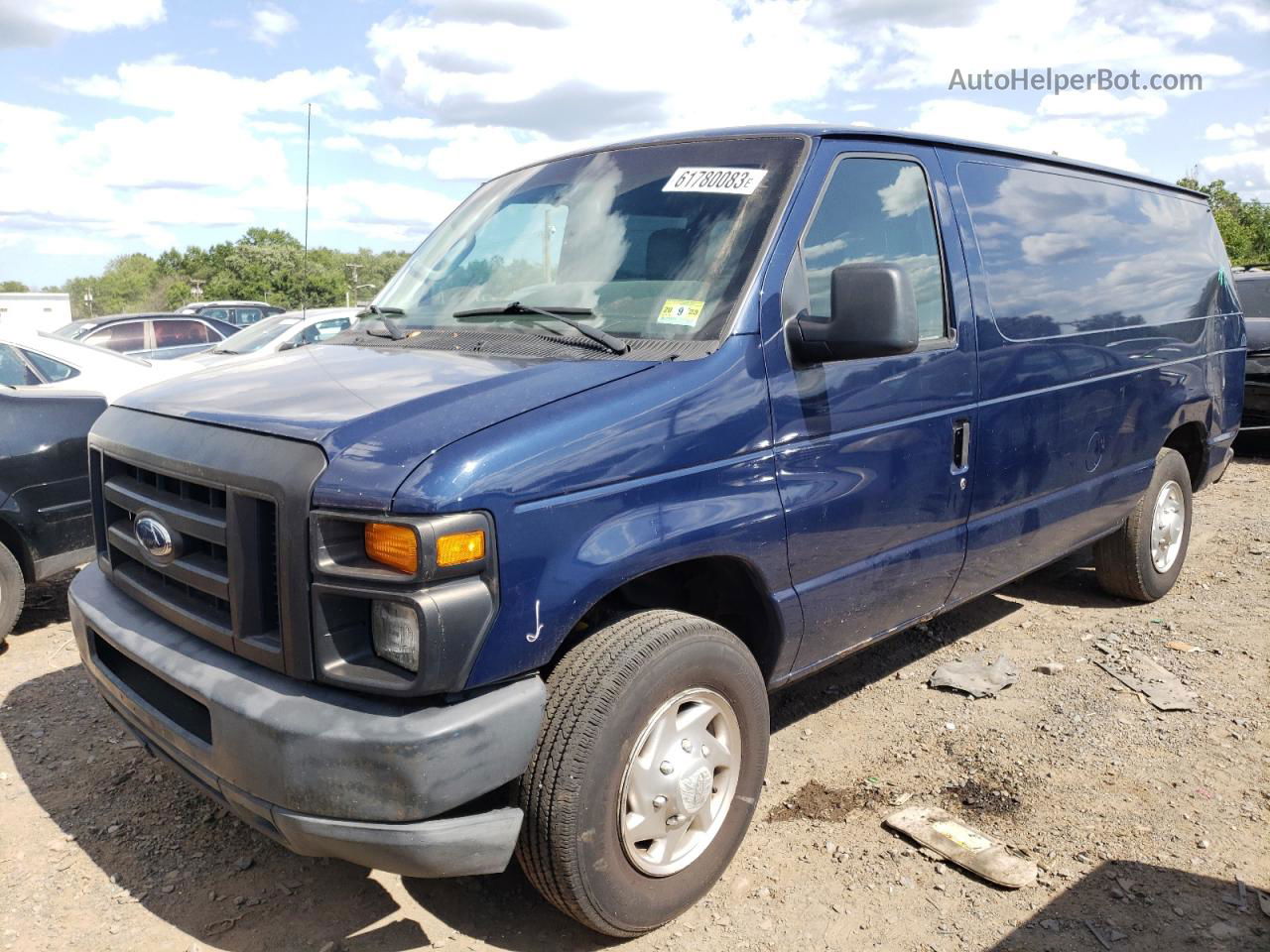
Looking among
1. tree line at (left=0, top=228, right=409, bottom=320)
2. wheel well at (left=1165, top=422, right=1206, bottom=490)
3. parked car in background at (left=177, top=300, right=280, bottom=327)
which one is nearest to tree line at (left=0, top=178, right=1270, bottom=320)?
tree line at (left=0, top=228, right=409, bottom=320)

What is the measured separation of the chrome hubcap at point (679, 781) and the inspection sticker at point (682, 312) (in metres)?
1.06

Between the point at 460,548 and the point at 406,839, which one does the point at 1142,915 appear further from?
the point at 460,548

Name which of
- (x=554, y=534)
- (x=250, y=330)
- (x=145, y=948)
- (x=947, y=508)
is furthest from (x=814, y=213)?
(x=250, y=330)

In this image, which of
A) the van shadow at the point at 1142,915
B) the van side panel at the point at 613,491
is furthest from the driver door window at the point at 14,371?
the van shadow at the point at 1142,915

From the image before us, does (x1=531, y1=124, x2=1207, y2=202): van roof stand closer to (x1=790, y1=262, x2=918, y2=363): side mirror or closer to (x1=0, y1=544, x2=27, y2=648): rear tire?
(x1=790, y1=262, x2=918, y2=363): side mirror

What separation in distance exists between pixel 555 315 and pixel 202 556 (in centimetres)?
125

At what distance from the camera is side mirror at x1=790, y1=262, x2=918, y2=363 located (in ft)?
9.34

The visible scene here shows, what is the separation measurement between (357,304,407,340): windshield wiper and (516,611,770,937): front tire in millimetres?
1427

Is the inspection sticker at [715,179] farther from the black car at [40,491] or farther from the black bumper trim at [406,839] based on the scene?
the black car at [40,491]

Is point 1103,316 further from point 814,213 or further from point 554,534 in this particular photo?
point 554,534

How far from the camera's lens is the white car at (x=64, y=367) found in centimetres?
593

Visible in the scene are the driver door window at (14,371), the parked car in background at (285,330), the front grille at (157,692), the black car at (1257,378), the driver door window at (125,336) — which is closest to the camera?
the front grille at (157,692)

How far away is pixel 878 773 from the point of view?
12.3ft

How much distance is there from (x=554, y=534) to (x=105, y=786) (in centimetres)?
242
